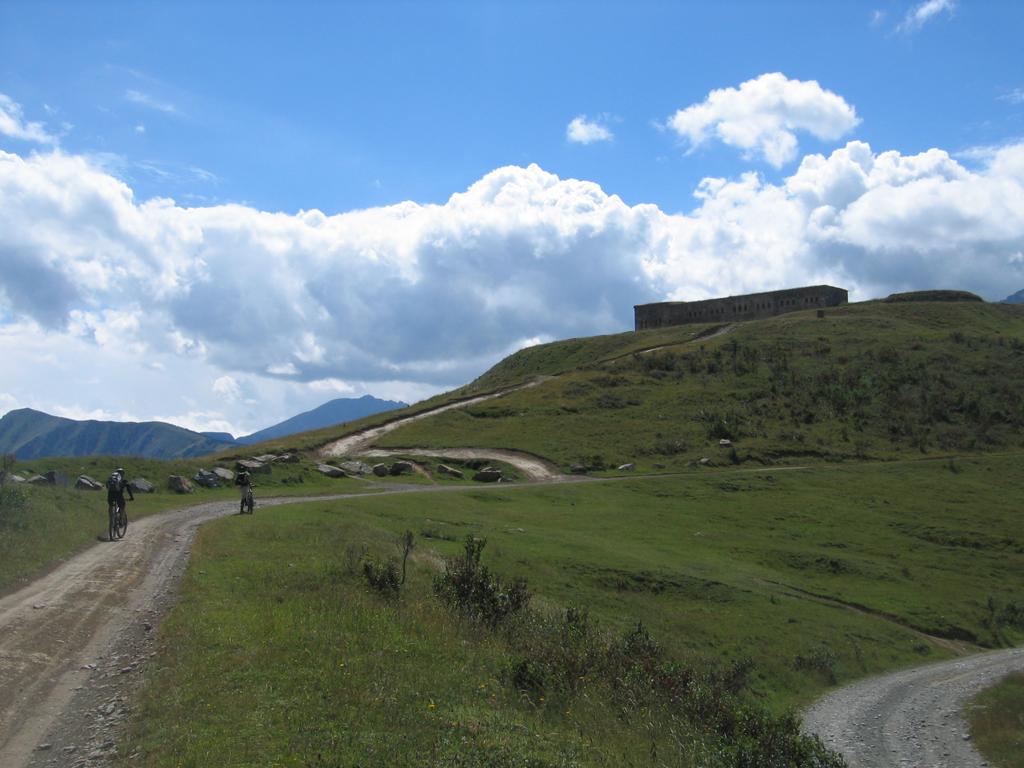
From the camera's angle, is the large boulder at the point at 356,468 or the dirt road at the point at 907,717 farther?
the large boulder at the point at 356,468

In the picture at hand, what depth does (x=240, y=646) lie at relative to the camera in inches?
535

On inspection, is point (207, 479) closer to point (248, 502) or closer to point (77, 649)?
point (248, 502)

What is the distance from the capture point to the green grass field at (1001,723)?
71.6 ft

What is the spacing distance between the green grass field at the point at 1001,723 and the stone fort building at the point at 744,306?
4319 inches

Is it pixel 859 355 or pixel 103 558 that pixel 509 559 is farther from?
pixel 859 355

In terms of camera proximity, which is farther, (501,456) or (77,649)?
(501,456)

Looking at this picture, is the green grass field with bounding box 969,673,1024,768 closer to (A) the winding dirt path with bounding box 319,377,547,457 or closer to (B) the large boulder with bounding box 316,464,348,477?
(B) the large boulder with bounding box 316,464,348,477

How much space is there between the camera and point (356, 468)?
55.2 m

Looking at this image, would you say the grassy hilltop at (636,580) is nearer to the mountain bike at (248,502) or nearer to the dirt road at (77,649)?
the dirt road at (77,649)

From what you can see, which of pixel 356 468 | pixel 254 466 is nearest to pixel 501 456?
pixel 356 468

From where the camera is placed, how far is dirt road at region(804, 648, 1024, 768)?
22.0m

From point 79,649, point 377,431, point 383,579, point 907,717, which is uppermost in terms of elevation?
point 377,431

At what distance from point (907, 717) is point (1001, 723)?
8.67 ft

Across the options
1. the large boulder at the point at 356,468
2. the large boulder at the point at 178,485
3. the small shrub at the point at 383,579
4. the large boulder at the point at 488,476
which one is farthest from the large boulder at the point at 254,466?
the small shrub at the point at 383,579
